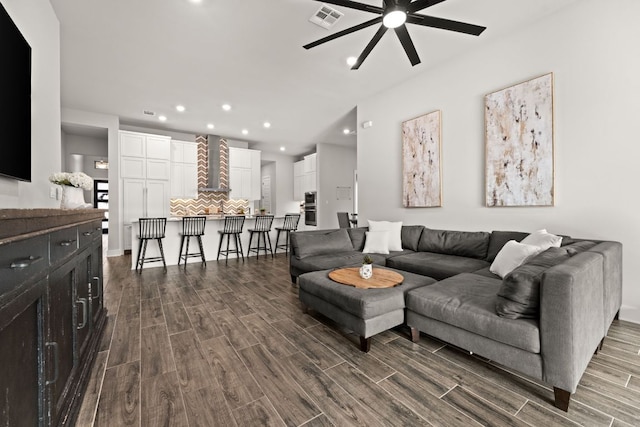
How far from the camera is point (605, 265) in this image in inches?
75.7

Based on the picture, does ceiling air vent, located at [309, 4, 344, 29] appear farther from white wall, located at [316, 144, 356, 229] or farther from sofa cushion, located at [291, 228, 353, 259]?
white wall, located at [316, 144, 356, 229]

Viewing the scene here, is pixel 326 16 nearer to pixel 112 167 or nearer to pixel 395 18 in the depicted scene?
pixel 395 18

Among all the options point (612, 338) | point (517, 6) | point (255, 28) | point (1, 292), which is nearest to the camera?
point (1, 292)

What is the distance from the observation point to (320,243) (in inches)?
152

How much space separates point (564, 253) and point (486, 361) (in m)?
0.92

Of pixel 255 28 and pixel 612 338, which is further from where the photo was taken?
pixel 255 28

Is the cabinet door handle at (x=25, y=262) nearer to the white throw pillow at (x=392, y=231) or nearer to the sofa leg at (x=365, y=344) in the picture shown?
the sofa leg at (x=365, y=344)

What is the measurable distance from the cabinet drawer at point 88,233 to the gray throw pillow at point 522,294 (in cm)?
259

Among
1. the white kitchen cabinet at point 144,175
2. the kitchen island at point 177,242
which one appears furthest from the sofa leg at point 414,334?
the white kitchen cabinet at point 144,175

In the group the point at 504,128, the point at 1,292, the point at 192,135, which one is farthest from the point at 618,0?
the point at 192,135

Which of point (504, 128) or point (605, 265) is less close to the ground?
point (504, 128)

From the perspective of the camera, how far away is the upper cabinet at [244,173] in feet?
25.7

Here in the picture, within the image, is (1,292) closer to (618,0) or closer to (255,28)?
(255,28)

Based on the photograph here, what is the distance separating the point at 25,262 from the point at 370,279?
213 cm
